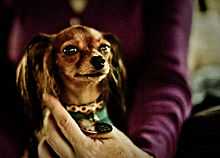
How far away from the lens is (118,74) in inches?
28.7

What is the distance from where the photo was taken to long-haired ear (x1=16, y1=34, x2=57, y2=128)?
69 cm

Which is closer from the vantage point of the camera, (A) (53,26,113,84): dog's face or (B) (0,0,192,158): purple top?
(A) (53,26,113,84): dog's face

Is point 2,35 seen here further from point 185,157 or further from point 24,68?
point 185,157

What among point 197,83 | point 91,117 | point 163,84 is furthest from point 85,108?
point 197,83

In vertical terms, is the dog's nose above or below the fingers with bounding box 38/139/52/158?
above

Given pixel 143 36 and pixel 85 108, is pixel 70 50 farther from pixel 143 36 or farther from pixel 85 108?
pixel 143 36

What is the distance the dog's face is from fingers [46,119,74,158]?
0.22ft

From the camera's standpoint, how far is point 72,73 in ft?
2.21

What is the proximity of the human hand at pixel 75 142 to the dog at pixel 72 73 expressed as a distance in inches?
0.5

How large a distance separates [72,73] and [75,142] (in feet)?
0.29

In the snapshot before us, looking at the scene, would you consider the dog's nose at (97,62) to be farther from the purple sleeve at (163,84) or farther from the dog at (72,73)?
the purple sleeve at (163,84)

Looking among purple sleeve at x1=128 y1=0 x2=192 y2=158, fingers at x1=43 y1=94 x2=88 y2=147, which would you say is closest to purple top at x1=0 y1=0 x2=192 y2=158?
purple sleeve at x1=128 y1=0 x2=192 y2=158

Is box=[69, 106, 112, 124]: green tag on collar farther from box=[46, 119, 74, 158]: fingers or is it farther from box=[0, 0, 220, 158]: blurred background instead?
box=[0, 0, 220, 158]: blurred background

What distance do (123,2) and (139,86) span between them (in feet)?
0.46
